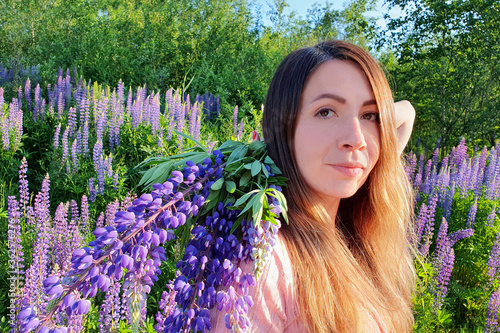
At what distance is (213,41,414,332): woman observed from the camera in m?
1.55

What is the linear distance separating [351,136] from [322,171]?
0.17 m

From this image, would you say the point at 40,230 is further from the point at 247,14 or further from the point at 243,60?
the point at 247,14

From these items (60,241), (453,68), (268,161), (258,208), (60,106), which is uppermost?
(453,68)

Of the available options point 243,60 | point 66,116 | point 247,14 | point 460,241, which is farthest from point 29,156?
point 247,14

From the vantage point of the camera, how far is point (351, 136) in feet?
5.49

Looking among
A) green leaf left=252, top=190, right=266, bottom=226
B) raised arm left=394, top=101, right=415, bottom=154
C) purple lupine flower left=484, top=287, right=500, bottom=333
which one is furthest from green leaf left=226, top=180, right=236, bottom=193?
purple lupine flower left=484, top=287, right=500, bottom=333

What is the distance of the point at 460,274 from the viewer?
431cm

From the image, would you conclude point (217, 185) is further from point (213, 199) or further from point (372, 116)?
point (372, 116)

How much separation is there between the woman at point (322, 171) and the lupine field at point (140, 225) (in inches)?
5.3

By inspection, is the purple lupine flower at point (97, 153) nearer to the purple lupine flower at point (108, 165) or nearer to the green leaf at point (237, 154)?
the purple lupine flower at point (108, 165)

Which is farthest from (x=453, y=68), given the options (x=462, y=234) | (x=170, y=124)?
(x=170, y=124)

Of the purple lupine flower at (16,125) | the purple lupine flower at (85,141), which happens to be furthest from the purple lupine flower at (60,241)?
the purple lupine flower at (16,125)

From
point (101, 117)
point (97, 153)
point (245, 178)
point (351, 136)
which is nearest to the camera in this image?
point (245, 178)

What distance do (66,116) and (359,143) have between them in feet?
12.9
